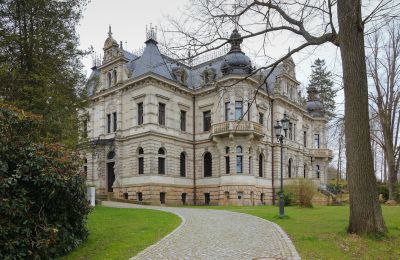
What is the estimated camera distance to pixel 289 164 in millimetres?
44562

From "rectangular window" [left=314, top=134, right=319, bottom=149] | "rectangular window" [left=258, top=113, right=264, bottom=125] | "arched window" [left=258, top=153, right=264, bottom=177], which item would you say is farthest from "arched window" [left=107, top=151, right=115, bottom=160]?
"rectangular window" [left=314, top=134, right=319, bottom=149]

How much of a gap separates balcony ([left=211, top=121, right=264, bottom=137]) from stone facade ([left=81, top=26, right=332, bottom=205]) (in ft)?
0.28

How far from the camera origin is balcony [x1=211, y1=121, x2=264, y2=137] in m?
34.8

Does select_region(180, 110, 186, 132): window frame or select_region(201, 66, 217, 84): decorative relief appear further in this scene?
select_region(201, 66, 217, 84): decorative relief

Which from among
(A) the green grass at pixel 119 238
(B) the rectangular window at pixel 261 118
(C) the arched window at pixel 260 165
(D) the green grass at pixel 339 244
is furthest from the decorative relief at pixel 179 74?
(D) the green grass at pixel 339 244

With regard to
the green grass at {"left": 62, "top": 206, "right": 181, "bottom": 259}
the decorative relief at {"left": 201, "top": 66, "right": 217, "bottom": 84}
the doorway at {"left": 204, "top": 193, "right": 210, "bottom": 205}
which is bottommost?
the doorway at {"left": 204, "top": 193, "right": 210, "bottom": 205}

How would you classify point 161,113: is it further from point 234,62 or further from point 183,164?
point 234,62

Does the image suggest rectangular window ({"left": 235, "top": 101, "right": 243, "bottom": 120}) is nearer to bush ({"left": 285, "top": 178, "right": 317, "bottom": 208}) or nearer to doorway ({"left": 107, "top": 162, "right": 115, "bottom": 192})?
bush ({"left": 285, "top": 178, "right": 317, "bottom": 208})

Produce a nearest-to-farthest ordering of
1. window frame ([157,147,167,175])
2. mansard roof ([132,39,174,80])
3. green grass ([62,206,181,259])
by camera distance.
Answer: green grass ([62,206,181,259]) → window frame ([157,147,167,175]) → mansard roof ([132,39,174,80])

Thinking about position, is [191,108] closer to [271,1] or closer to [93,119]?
[93,119]

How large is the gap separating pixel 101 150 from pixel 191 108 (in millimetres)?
9580

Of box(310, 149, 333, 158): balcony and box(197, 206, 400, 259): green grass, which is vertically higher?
box(310, 149, 333, 158): balcony

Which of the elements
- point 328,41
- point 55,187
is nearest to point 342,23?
point 328,41

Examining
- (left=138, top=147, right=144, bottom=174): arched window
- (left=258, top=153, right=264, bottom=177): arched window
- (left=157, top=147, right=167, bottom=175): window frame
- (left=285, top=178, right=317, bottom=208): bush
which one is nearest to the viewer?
(left=285, top=178, right=317, bottom=208): bush
